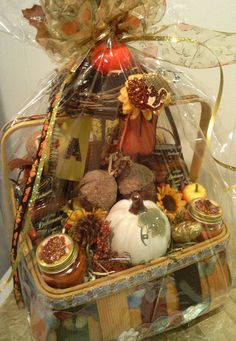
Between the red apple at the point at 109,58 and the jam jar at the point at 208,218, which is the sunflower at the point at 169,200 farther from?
the red apple at the point at 109,58

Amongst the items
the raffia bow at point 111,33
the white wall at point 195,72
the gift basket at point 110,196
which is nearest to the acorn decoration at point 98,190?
the gift basket at point 110,196

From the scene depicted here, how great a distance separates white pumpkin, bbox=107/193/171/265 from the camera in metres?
0.64

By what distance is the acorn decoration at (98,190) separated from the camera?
70 cm

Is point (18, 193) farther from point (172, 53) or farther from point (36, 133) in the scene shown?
point (172, 53)

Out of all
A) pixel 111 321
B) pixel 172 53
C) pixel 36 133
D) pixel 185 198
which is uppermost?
pixel 172 53

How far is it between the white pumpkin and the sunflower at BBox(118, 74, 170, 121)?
0.52ft

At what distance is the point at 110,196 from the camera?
0.71 m

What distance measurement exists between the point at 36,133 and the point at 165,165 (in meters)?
0.30

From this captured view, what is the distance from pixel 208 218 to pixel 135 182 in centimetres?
16

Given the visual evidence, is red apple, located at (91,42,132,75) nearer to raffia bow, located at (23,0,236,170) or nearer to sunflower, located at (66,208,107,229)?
raffia bow, located at (23,0,236,170)

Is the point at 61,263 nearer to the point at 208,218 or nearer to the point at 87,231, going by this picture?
the point at 87,231

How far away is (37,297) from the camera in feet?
2.09

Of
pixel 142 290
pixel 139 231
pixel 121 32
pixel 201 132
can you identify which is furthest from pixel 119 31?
pixel 142 290

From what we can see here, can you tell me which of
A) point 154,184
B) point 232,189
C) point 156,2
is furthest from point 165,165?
point 156,2
